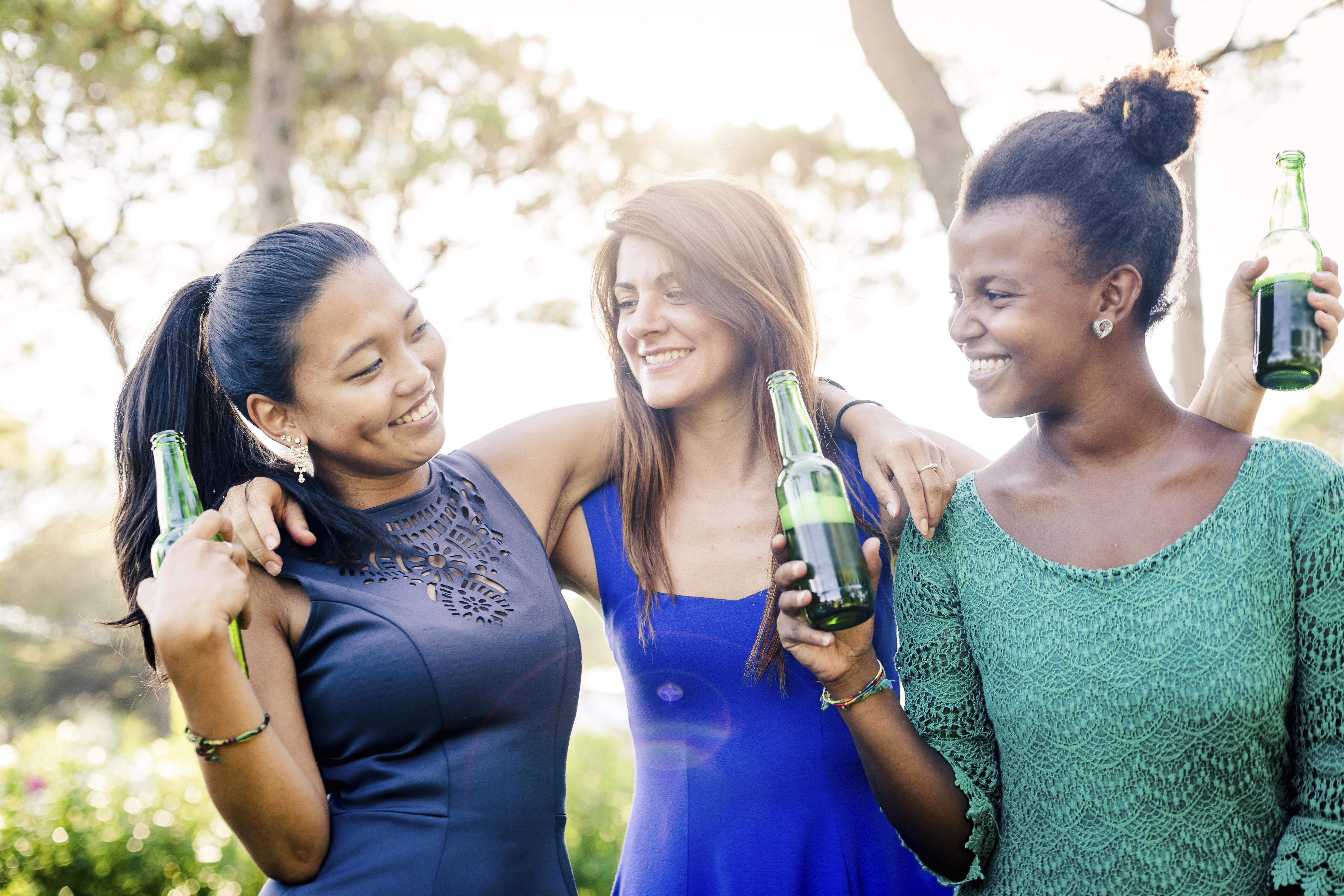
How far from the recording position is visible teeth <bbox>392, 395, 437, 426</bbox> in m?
2.31

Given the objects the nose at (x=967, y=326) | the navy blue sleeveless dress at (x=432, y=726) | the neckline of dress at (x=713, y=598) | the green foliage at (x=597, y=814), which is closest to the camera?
the nose at (x=967, y=326)

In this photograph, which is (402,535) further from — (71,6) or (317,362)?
(71,6)

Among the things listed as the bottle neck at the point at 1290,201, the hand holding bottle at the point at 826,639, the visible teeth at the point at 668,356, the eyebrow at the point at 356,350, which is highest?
the bottle neck at the point at 1290,201

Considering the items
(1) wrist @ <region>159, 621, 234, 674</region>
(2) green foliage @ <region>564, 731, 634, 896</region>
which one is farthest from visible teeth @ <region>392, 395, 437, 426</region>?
(2) green foliage @ <region>564, 731, 634, 896</region>

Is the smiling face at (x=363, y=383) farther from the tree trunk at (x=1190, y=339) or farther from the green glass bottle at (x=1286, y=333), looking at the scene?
the tree trunk at (x=1190, y=339)

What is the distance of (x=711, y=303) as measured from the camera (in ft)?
8.92

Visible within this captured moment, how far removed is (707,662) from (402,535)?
828mm

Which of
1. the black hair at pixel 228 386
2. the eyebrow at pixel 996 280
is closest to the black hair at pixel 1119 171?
the eyebrow at pixel 996 280

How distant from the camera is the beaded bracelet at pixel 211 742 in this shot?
177cm

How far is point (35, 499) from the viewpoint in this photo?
22078mm

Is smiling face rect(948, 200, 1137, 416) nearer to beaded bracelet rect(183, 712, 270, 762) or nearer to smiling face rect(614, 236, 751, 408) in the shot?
smiling face rect(614, 236, 751, 408)

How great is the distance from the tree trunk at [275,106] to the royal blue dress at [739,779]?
680 centimetres

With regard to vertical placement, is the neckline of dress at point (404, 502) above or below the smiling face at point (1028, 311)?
below

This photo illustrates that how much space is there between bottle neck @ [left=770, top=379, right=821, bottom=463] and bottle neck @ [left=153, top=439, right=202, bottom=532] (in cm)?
117
